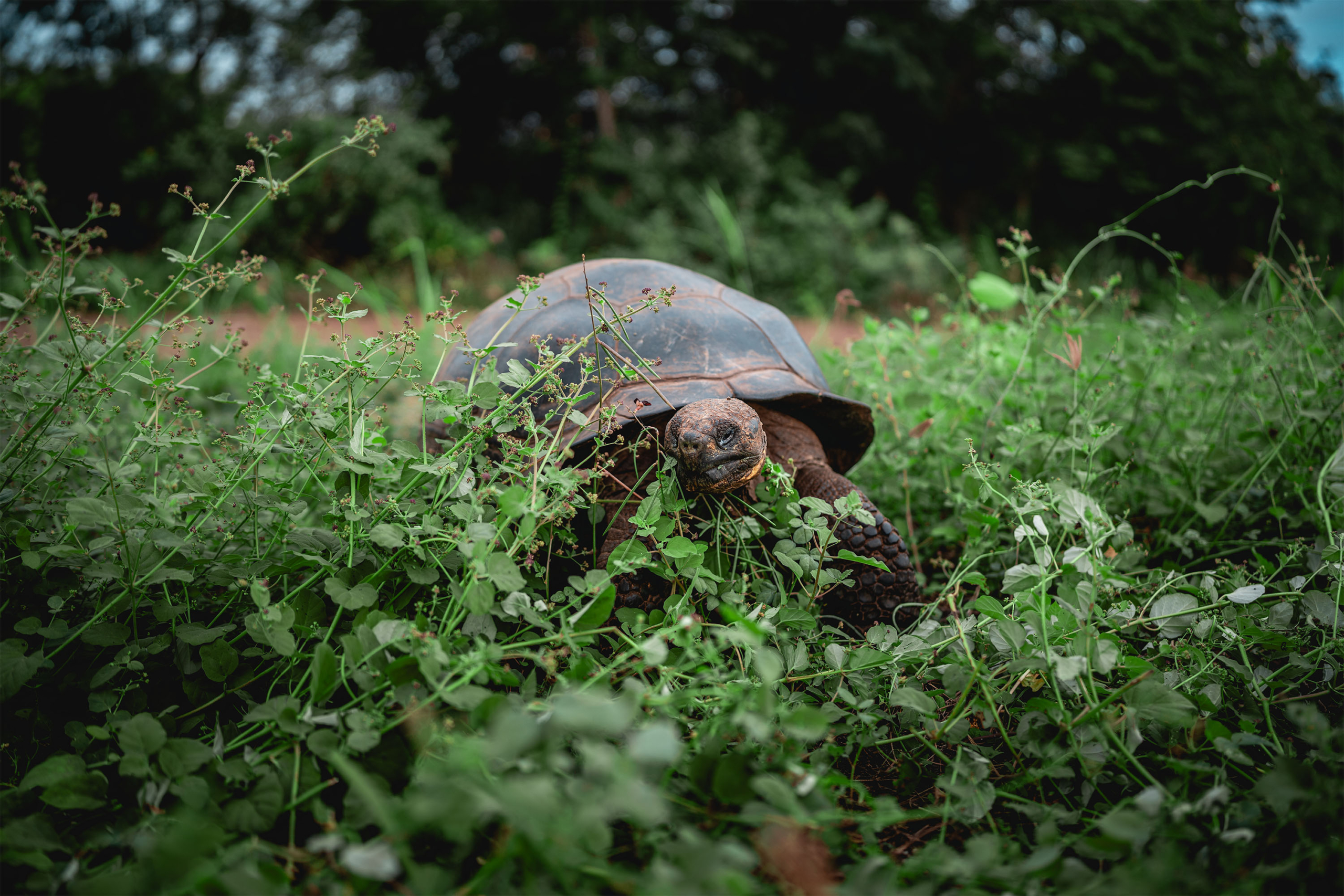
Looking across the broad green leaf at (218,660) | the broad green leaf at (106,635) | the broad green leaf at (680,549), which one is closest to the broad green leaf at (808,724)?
the broad green leaf at (680,549)

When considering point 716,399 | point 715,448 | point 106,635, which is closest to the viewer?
point 106,635

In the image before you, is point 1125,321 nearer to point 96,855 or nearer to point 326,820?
point 326,820

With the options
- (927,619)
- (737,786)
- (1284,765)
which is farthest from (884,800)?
(927,619)

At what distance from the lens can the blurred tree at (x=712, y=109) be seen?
9578 mm

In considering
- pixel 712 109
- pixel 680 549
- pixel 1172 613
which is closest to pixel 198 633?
pixel 680 549

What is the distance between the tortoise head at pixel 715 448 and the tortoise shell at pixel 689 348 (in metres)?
0.11

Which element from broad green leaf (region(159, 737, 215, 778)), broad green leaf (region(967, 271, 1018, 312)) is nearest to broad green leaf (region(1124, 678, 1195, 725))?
broad green leaf (region(159, 737, 215, 778))

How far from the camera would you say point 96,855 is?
3.47ft

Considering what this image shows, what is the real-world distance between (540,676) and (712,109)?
1150 cm

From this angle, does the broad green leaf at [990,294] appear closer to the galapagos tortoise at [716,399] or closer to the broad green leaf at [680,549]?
the galapagos tortoise at [716,399]

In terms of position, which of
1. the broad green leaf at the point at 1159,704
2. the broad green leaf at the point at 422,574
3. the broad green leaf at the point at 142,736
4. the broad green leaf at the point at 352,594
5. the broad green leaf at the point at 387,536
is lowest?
the broad green leaf at the point at 142,736

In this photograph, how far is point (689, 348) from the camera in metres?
2.03

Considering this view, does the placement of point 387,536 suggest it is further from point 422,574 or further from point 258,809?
point 258,809

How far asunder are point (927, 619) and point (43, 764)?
1.56 metres
